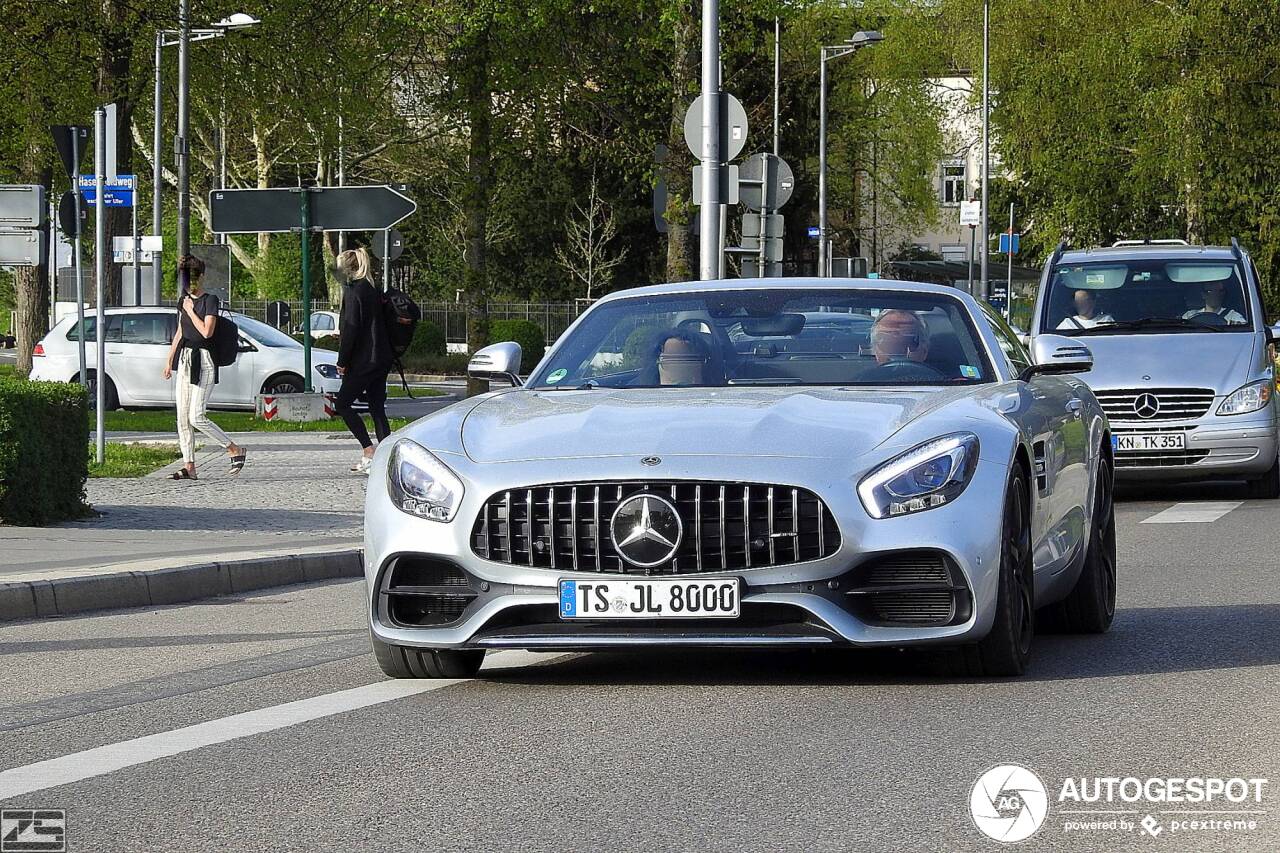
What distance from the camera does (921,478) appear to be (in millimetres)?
7484

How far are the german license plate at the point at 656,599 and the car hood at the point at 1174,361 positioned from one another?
35.2ft

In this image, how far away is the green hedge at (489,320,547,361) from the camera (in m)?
58.0

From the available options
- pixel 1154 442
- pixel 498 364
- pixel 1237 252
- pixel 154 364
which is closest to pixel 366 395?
pixel 1154 442

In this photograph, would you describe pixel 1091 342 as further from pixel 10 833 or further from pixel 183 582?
pixel 10 833

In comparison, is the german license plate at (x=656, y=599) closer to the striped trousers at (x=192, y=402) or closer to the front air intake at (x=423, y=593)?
the front air intake at (x=423, y=593)

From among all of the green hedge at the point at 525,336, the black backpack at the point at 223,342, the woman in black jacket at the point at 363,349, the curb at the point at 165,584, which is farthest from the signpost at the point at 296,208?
the green hedge at the point at 525,336

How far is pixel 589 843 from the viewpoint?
5.33m

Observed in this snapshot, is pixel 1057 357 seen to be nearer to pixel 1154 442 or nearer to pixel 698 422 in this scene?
pixel 698 422

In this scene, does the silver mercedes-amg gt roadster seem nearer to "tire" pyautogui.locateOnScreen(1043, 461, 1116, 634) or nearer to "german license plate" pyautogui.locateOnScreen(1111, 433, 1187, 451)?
"tire" pyautogui.locateOnScreen(1043, 461, 1116, 634)

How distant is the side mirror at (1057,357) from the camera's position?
9219 millimetres

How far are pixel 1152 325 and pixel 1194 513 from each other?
2.05 meters

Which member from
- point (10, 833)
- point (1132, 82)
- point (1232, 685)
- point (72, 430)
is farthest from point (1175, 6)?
point (10, 833)

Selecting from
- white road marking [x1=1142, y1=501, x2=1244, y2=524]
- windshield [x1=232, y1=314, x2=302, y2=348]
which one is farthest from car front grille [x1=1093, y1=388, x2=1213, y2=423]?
windshield [x1=232, y1=314, x2=302, y2=348]

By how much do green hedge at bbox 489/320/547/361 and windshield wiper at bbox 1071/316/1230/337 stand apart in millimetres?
37822
